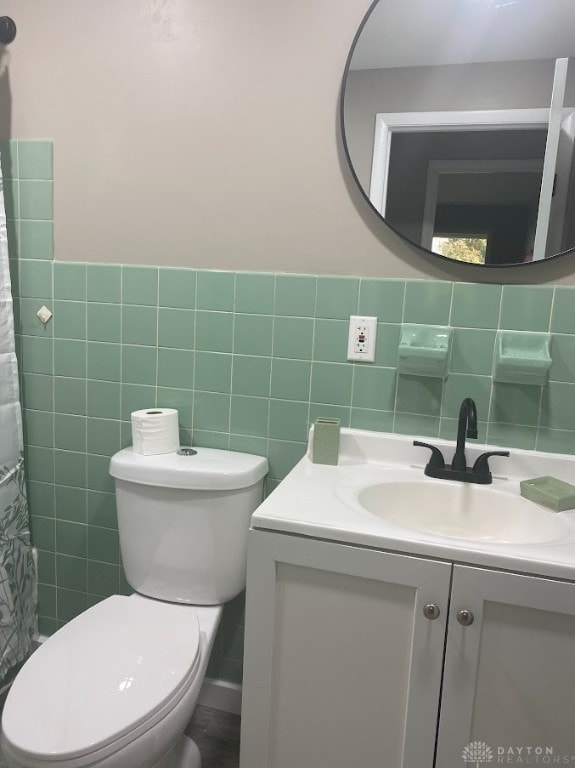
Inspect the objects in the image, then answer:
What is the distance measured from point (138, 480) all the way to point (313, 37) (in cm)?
121

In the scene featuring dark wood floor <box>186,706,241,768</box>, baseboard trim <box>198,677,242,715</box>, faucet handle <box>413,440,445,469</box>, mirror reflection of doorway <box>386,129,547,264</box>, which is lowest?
dark wood floor <box>186,706,241,768</box>

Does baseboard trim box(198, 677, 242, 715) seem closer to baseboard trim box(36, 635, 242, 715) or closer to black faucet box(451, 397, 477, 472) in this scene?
baseboard trim box(36, 635, 242, 715)

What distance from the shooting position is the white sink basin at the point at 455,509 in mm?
1265

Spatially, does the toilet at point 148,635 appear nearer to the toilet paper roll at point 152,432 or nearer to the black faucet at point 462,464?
the toilet paper roll at point 152,432

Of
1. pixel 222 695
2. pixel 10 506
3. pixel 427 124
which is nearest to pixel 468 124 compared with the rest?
pixel 427 124

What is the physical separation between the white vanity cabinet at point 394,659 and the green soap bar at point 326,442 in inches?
15.1

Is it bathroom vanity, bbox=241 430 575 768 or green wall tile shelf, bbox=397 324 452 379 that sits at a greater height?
green wall tile shelf, bbox=397 324 452 379

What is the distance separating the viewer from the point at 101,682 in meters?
1.11

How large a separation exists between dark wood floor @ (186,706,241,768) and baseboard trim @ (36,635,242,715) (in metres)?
0.01

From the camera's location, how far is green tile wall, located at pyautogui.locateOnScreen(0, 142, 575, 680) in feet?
4.59

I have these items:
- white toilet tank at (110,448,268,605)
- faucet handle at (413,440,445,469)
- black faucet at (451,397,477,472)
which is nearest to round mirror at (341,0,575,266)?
black faucet at (451,397,477,472)

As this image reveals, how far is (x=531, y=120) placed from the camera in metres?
1.31

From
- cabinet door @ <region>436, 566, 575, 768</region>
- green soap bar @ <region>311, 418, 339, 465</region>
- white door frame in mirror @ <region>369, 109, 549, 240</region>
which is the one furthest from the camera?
green soap bar @ <region>311, 418, 339, 465</region>

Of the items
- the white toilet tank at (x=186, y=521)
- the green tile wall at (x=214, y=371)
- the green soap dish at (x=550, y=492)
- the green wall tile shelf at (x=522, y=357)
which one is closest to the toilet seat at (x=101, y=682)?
the white toilet tank at (x=186, y=521)
